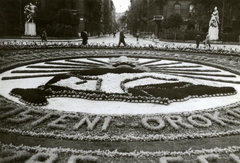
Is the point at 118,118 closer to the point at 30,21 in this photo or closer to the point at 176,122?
the point at 176,122

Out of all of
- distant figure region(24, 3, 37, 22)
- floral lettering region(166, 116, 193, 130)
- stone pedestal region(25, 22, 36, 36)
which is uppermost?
distant figure region(24, 3, 37, 22)

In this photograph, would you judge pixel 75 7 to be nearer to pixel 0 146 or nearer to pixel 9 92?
pixel 9 92

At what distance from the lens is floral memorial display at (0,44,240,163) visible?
16.4 ft

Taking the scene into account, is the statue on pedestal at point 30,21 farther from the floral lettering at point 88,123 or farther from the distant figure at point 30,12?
the floral lettering at point 88,123

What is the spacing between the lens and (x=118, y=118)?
6832 mm

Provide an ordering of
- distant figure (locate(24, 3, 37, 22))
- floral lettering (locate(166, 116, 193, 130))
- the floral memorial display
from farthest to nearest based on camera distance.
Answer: distant figure (locate(24, 3, 37, 22)) < floral lettering (locate(166, 116, 193, 130)) < the floral memorial display

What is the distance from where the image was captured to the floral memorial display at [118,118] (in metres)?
4.99

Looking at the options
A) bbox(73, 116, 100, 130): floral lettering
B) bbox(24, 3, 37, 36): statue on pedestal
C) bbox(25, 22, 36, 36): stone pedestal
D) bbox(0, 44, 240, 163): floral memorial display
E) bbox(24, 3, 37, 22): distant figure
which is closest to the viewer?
bbox(0, 44, 240, 163): floral memorial display

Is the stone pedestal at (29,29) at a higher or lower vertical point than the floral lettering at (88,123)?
higher

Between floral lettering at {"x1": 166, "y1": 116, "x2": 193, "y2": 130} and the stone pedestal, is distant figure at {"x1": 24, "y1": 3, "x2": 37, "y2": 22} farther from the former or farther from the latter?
floral lettering at {"x1": 166, "y1": 116, "x2": 193, "y2": 130}

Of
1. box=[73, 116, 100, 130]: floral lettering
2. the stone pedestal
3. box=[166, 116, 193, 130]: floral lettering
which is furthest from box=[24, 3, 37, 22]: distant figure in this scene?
box=[166, 116, 193, 130]: floral lettering

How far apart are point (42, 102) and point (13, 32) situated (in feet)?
139

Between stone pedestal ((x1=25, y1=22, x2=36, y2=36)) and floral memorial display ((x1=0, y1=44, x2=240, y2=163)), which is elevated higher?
stone pedestal ((x1=25, y1=22, x2=36, y2=36))

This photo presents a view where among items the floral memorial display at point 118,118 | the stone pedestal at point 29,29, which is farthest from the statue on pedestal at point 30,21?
the floral memorial display at point 118,118
